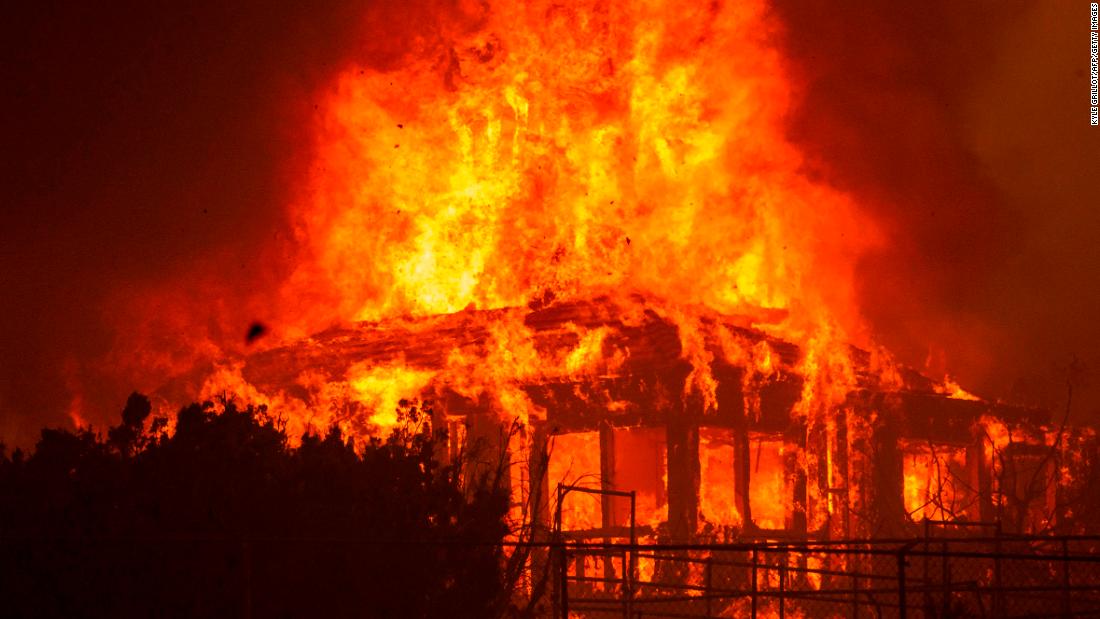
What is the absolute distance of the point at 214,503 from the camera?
1105cm

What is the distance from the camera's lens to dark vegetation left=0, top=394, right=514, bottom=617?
10.3 meters

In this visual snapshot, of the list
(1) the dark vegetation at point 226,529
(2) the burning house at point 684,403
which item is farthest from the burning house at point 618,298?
(1) the dark vegetation at point 226,529

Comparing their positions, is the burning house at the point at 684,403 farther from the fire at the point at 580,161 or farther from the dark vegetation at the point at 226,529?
the dark vegetation at the point at 226,529

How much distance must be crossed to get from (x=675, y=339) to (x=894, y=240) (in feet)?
65.7

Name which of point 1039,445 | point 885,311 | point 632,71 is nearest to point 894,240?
point 885,311

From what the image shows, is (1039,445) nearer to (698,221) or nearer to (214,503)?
(698,221)

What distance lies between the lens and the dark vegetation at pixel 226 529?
10.3 m

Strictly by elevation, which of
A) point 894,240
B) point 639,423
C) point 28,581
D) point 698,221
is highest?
point 894,240

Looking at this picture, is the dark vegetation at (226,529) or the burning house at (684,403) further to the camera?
the burning house at (684,403)

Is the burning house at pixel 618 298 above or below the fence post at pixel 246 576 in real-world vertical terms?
above

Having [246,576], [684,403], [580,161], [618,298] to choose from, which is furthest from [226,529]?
[580,161]

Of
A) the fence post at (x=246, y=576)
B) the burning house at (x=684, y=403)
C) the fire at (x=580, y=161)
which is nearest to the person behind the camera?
the fence post at (x=246, y=576)

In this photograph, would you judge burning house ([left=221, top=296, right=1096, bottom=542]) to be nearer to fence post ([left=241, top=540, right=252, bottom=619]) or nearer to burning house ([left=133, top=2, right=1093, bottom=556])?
burning house ([left=133, top=2, right=1093, bottom=556])

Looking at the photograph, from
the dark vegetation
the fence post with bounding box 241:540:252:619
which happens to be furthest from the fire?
the fence post with bounding box 241:540:252:619
